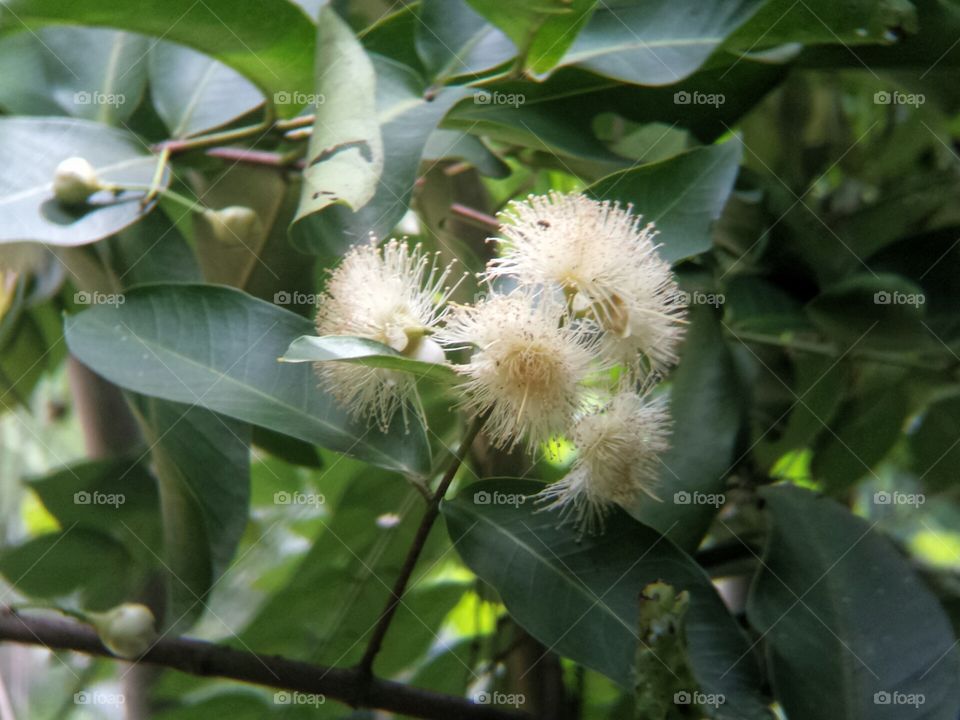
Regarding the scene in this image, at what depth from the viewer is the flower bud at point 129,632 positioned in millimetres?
759

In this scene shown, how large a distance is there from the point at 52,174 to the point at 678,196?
57cm

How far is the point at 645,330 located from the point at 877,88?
0.79m

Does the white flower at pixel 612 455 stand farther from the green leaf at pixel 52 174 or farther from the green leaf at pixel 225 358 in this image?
the green leaf at pixel 52 174

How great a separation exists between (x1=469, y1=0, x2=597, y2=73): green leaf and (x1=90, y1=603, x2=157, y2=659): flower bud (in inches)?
23.8

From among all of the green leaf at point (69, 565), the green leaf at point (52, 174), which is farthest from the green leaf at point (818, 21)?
the green leaf at point (69, 565)

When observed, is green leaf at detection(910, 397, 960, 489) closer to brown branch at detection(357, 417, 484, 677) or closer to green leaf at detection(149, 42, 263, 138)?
brown branch at detection(357, 417, 484, 677)

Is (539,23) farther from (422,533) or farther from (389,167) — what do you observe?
(422,533)

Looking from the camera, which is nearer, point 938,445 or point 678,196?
point 678,196

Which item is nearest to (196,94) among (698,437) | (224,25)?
(224,25)

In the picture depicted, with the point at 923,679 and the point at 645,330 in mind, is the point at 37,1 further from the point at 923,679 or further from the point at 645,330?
the point at 923,679

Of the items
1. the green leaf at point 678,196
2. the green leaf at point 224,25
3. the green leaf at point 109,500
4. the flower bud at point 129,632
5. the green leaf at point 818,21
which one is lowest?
the green leaf at point 109,500

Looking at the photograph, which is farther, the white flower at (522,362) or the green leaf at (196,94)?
the green leaf at (196,94)

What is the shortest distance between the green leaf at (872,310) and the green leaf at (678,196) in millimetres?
270

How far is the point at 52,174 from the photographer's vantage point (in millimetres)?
807
